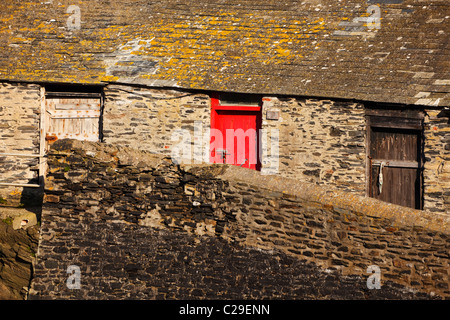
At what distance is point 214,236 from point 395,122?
236 inches

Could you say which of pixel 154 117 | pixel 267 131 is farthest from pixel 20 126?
pixel 267 131

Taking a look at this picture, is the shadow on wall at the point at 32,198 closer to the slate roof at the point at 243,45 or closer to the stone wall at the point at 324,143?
the slate roof at the point at 243,45

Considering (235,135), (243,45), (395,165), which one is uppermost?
(243,45)

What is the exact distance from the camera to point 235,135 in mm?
14156

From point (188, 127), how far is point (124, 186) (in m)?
4.60

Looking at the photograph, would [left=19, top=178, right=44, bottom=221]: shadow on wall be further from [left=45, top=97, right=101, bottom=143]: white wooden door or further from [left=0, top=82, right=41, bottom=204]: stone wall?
[left=45, top=97, right=101, bottom=143]: white wooden door

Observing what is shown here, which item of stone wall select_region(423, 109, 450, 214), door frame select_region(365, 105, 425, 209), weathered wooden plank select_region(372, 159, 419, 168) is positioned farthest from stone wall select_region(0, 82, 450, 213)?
weathered wooden plank select_region(372, 159, 419, 168)

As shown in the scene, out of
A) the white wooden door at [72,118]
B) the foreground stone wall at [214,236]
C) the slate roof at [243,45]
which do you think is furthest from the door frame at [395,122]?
the white wooden door at [72,118]

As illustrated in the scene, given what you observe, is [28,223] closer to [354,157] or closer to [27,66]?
[27,66]

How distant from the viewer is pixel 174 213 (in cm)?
916

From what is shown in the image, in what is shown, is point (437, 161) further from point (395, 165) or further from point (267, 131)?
point (267, 131)

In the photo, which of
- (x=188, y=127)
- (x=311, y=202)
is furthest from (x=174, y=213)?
(x=188, y=127)

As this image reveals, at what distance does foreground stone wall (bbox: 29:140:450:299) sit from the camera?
8.12 m

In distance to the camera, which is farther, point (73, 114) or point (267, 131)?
point (73, 114)
